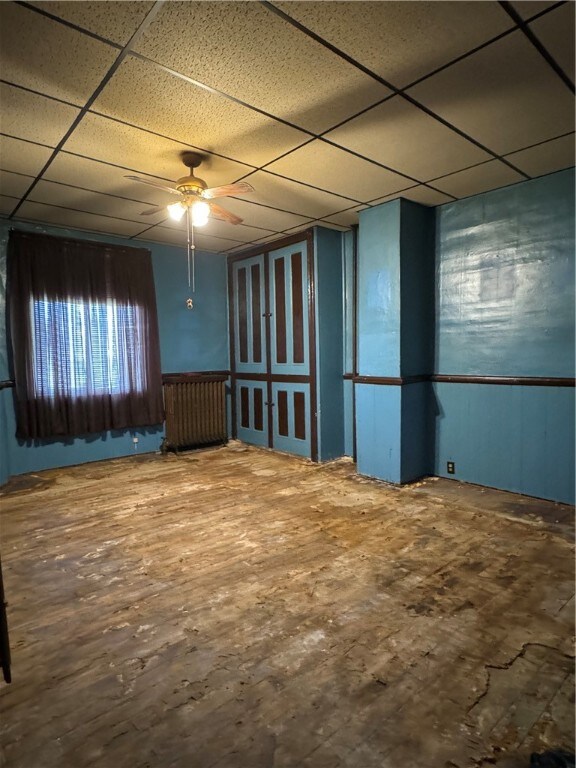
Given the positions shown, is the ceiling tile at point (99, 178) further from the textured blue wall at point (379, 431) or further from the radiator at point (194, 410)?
the textured blue wall at point (379, 431)

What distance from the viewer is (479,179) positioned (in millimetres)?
3430

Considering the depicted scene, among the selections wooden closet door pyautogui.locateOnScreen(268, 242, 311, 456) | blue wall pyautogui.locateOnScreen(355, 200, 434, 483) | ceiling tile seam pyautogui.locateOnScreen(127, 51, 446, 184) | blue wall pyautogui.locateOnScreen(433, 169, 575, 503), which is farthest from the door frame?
ceiling tile seam pyautogui.locateOnScreen(127, 51, 446, 184)

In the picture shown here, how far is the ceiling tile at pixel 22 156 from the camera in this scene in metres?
2.75

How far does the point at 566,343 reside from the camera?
335cm

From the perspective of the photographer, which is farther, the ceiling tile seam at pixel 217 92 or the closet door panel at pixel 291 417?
the closet door panel at pixel 291 417

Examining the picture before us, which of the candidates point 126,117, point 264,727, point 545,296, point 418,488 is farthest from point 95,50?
point 418,488

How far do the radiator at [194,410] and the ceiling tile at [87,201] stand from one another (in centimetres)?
211

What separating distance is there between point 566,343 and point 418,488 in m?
1.75

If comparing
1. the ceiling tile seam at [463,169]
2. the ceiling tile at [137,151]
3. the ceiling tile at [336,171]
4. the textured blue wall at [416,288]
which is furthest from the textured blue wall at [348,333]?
the ceiling tile at [137,151]

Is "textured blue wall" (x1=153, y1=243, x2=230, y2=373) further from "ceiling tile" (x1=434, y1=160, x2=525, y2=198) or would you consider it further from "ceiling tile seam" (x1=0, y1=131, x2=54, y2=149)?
"ceiling tile" (x1=434, y1=160, x2=525, y2=198)

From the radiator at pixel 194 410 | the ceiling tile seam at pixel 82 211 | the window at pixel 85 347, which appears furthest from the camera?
the radiator at pixel 194 410

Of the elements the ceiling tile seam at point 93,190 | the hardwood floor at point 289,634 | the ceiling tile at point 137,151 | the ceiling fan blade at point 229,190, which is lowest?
the hardwood floor at point 289,634

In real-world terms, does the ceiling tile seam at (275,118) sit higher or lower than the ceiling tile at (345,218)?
lower

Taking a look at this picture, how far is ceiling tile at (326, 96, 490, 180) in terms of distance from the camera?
2.47m
